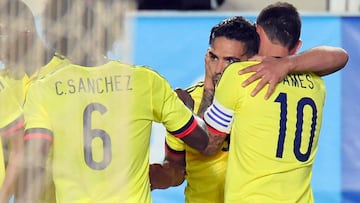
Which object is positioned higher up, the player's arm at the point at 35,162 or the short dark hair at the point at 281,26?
the short dark hair at the point at 281,26

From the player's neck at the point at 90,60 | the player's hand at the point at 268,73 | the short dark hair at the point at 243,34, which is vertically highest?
the short dark hair at the point at 243,34

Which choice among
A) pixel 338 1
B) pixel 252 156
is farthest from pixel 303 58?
pixel 338 1

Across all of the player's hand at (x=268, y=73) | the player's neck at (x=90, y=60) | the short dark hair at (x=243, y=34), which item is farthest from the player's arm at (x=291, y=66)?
the player's neck at (x=90, y=60)

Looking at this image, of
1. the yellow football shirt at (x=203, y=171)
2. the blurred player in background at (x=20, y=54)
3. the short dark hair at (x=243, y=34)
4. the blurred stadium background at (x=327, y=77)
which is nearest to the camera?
the blurred player in background at (x=20, y=54)

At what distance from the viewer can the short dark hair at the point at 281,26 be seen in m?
3.19

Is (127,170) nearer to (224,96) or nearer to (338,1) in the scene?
(224,96)

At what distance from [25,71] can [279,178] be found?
3.05ft

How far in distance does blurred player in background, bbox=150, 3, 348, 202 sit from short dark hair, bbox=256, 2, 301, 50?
0.06 meters

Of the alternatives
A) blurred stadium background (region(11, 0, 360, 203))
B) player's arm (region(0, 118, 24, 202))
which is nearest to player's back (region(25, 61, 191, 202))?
player's arm (region(0, 118, 24, 202))

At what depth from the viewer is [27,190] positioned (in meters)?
3.17

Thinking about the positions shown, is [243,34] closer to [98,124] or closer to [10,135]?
[98,124]

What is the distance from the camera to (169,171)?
11.5ft

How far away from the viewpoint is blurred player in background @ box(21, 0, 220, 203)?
298cm

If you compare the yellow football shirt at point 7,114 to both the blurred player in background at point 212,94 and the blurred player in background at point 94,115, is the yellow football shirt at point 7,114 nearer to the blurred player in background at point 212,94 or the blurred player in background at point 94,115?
the blurred player in background at point 94,115
